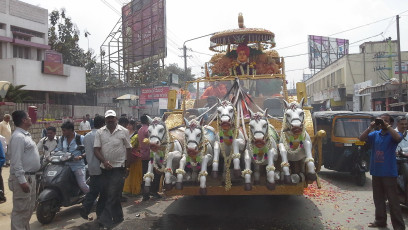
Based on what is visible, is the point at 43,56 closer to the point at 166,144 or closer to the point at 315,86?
the point at 166,144

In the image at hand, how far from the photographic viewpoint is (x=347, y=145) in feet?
27.9

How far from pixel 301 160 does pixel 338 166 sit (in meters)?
4.26

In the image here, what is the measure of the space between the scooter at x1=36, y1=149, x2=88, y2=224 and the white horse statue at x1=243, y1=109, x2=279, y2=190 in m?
3.05

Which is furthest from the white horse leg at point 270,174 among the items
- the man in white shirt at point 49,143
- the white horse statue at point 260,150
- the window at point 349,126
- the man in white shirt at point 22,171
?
the window at point 349,126

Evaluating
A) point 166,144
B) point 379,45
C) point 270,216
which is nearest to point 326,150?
point 270,216

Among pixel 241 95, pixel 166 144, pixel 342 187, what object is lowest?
pixel 342 187

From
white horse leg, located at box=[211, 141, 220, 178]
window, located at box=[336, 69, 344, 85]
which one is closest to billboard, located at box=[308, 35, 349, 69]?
window, located at box=[336, 69, 344, 85]

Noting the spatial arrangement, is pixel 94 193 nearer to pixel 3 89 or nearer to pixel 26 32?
pixel 3 89

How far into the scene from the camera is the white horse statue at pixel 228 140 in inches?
180

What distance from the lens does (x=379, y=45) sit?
35094 millimetres

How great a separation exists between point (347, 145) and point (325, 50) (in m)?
44.7

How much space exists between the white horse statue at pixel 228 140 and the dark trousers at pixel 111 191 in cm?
151

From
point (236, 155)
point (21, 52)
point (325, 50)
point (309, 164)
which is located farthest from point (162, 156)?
point (325, 50)

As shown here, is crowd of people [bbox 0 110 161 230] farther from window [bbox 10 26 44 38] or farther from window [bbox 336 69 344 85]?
window [bbox 336 69 344 85]
